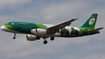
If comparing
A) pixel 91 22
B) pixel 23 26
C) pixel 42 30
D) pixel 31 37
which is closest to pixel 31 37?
pixel 31 37

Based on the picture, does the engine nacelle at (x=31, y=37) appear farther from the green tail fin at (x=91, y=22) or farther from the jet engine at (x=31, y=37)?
the green tail fin at (x=91, y=22)

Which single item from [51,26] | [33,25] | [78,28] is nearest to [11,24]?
[33,25]

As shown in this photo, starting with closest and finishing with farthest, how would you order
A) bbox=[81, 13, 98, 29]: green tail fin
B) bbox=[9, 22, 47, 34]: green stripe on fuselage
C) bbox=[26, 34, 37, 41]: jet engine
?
bbox=[9, 22, 47, 34]: green stripe on fuselage, bbox=[26, 34, 37, 41]: jet engine, bbox=[81, 13, 98, 29]: green tail fin

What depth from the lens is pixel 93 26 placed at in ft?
225

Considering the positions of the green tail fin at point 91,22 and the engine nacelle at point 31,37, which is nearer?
the engine nacelle at point 31,37

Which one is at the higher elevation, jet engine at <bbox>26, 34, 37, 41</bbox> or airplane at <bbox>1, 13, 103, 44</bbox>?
airplane at <bbox>1, 13, 103, 44</bbox>

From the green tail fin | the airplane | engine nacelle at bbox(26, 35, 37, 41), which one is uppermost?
the green tail fin

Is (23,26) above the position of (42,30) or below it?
above

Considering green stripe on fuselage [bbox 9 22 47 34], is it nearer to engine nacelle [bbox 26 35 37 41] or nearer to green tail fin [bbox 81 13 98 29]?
engine nacelle [bbox 26 35 37 41]

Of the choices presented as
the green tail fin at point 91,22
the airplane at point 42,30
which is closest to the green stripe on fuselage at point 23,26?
the airplane at point 42,30

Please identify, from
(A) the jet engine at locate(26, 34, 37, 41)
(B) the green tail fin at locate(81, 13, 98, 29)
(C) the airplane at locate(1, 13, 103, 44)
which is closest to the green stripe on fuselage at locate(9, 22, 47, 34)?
(C) the airplane at locate(1, 13, 103, 44)

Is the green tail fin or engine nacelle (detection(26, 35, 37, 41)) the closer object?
engine nacelle (detection(26, 35, 37, 41))

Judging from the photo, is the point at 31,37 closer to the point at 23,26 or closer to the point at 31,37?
the point at 31,37

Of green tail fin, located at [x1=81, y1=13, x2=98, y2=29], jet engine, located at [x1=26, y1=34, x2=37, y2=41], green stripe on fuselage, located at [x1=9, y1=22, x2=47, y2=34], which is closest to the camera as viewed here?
→ green stripe on fuselage, located at [x1=9, y1=22, x2=47, y2=34]
